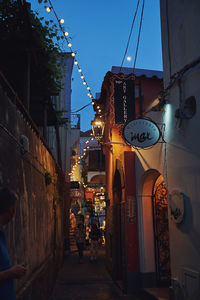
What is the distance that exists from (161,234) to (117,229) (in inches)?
103

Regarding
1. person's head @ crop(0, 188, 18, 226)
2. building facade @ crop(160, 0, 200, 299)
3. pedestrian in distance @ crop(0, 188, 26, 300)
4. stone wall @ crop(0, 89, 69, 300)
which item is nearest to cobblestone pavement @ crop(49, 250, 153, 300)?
stone wall @ crop(0, 89, 69, 300)

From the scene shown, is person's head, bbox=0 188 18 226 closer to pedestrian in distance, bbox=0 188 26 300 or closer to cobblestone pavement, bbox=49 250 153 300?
pedestrian in distance, bbox=0 188 26 300

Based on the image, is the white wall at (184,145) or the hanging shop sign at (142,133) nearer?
the white wall at (184,145)

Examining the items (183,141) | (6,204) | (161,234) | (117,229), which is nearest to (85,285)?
(117,229)

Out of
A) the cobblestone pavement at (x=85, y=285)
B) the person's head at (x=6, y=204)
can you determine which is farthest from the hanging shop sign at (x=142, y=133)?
the person's head at (x=6, y=204)

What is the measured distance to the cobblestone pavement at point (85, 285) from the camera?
8445mm

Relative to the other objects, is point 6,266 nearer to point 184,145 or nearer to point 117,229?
point 184,145

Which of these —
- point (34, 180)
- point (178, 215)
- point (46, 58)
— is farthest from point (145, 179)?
point (46, 58)

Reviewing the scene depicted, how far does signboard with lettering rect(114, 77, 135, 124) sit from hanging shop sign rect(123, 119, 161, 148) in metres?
1.89

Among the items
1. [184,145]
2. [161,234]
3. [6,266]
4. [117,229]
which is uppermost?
[184,145]

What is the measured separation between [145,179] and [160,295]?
3.20 m

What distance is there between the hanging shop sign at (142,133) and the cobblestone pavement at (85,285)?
4.59 meters

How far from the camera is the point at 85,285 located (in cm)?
977

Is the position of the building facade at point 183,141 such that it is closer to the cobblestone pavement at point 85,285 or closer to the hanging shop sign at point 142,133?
the hanging shop sign at point 142,133
